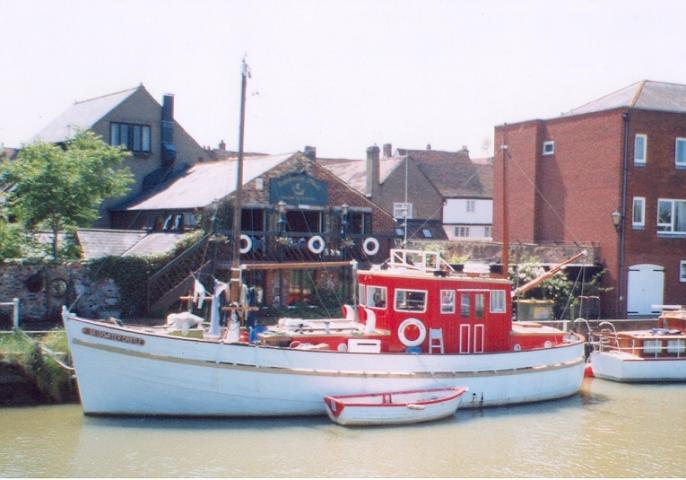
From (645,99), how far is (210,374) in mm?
23145

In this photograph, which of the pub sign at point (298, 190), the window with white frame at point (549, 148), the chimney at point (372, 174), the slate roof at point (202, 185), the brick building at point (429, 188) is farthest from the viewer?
the brick building at point (429, 188)

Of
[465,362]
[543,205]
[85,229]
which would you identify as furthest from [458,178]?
[465,362]

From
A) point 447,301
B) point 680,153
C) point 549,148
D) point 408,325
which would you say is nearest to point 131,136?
point 549,148

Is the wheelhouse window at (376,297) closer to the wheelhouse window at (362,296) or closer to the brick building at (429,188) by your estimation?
the wheelhouse window at (362,296)

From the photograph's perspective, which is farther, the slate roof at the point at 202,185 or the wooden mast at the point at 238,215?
the slate roof at the point at 202,185

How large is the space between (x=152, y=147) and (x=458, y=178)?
2569 cm

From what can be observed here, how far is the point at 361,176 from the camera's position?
50750 mm

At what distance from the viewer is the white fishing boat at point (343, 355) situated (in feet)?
59.4

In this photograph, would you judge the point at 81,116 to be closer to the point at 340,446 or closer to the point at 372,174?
the point at 372,174

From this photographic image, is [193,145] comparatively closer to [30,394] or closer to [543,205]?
[543,205]

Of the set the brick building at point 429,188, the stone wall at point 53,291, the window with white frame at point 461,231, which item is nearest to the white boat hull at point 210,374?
the stone wall at point 53,291

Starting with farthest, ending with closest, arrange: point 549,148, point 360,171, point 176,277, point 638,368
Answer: point 360,171 → point 549,148 → point 176,277 → point 638,368

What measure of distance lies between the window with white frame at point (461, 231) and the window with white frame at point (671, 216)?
22.4 metres

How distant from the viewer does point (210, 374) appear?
18.2 m
